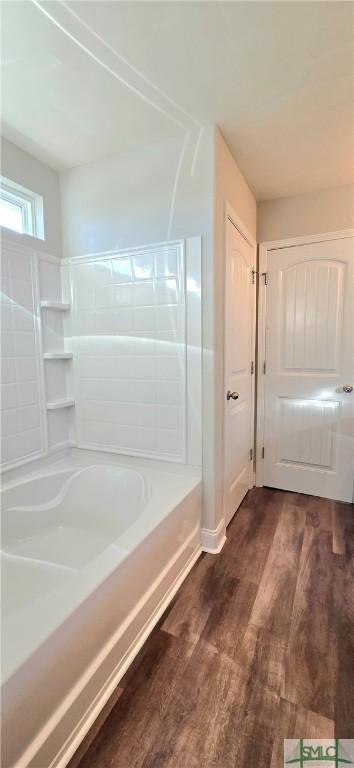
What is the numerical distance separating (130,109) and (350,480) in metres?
2.73

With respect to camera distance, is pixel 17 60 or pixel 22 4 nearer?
pixel 22 4

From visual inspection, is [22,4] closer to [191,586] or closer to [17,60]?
[17,60]

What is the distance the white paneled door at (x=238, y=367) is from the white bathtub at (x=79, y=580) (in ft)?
1.36

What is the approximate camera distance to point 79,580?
1065 mm

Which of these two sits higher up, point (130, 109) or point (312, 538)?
point (130, 109)

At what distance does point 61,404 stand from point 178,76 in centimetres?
182

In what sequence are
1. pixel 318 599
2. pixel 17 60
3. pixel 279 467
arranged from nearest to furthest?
pixel 17 60
pixel 318 599
pixel 279 467

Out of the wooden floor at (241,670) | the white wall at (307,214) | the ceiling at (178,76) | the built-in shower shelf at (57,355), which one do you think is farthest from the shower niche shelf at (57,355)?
the white wall at (307,214)

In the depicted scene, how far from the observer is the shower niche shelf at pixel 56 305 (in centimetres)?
201

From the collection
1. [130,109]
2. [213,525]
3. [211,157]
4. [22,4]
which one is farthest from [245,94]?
[213,525]

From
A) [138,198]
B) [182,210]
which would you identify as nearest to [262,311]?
[182,210]

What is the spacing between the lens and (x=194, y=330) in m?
1.77

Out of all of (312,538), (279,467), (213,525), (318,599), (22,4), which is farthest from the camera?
(279,467)

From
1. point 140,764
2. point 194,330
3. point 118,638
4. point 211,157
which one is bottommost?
point 140,764
